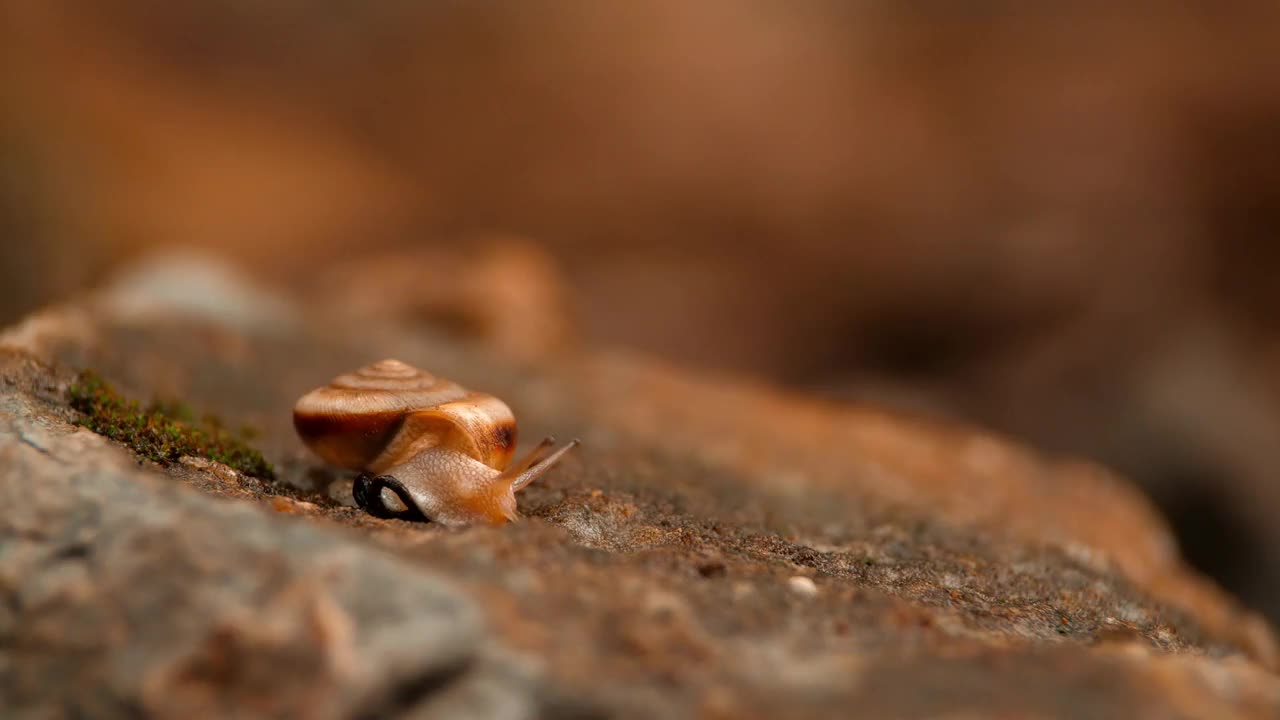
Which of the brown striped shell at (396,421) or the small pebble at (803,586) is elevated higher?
the small pebble at (803,586)

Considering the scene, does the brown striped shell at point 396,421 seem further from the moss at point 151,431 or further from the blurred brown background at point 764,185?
the blurred brown background at point 764,185

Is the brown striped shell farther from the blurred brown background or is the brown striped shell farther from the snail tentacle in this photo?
the blurred brown background

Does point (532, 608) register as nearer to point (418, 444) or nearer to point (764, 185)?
point (418, 444)

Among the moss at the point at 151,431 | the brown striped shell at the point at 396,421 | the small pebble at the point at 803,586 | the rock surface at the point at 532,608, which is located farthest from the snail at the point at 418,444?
the small pebble at the point at 803,586

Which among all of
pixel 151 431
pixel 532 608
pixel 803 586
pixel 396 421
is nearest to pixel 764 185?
pixel 396 421

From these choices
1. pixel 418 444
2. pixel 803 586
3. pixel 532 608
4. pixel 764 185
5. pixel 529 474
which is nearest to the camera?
pixel 532 608

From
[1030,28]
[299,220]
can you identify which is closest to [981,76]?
[1030,28]
